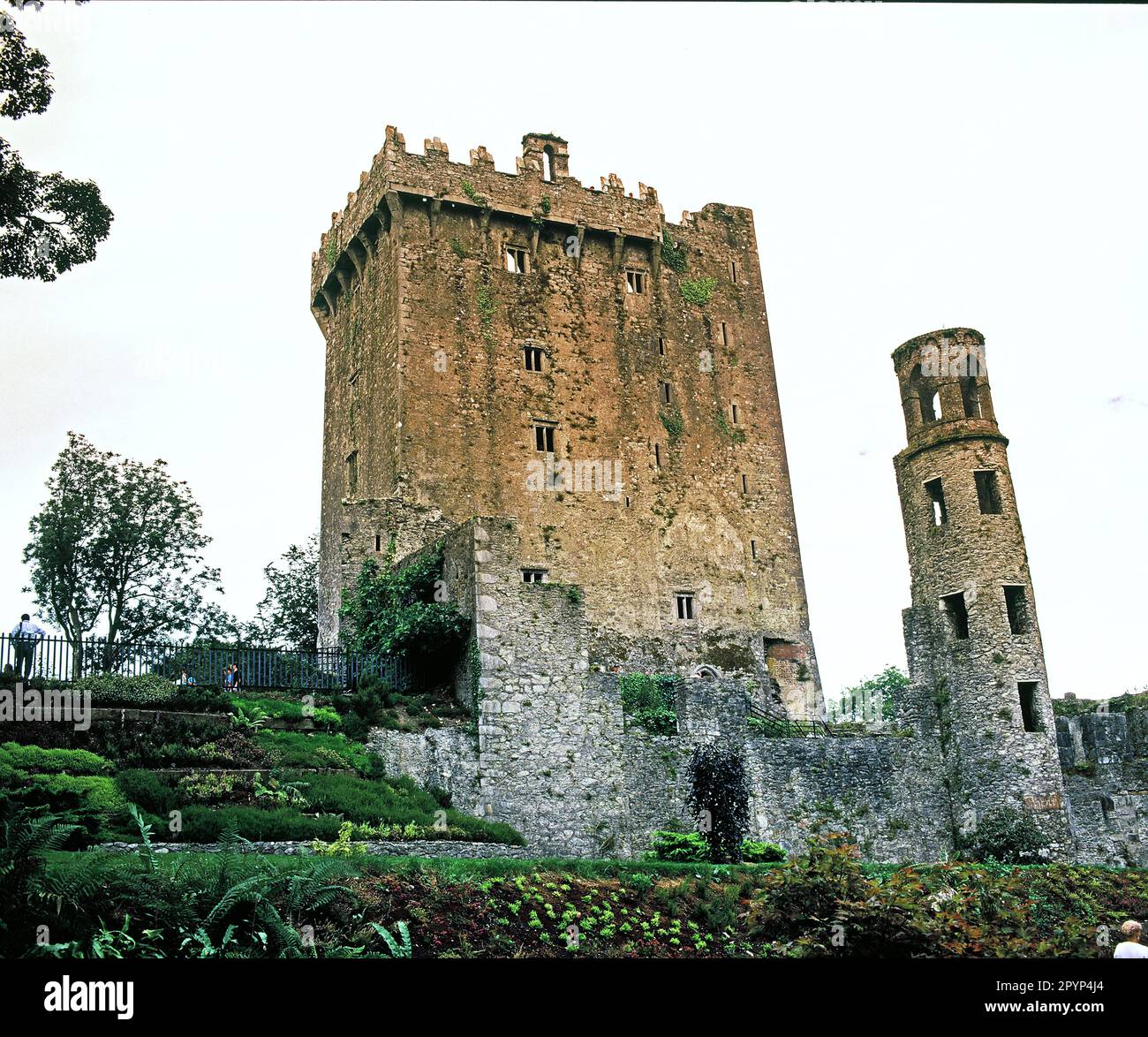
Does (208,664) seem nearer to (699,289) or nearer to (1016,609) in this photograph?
(1016,609)

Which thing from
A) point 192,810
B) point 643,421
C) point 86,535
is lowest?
point 192,810

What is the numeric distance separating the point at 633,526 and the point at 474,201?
12.5 meters

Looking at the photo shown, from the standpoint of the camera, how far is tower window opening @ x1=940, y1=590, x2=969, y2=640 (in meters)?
35.4

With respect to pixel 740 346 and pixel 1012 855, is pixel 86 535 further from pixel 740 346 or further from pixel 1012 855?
pixel 1012 855

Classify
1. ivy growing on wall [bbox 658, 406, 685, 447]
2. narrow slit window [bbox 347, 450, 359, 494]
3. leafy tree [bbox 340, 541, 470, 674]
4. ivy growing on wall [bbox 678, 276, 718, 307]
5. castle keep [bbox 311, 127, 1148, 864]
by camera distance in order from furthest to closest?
ivy growing on wall [bbox 678, 276, 718, 307] < ivy growing on wall [bbox 658, 406, 685, 447] < narrow slit window [bbox 347, 450, 359, 494] < leafy tree [bbox 340, 541, 470, 674] < castle keep [bbox 311, 127, 1148, 864]

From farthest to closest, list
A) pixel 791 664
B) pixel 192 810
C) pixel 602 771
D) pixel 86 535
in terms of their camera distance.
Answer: pixel 791 664, pixel 86 535, pixel 602 771, pixel 192 810

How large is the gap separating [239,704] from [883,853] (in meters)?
17.3

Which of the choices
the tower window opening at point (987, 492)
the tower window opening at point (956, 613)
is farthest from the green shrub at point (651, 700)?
the tower window opening at point (987, 492)

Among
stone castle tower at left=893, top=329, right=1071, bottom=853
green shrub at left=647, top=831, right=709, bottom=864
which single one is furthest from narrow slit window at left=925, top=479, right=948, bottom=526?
green shrub at left=647, top=831, right=709, bottom=864

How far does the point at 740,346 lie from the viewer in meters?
49.6

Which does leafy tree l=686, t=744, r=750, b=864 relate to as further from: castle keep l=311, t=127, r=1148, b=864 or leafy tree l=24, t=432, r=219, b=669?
leafy tree l=24, t=432, r=219, b=669

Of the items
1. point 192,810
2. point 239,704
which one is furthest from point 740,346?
point 192,810

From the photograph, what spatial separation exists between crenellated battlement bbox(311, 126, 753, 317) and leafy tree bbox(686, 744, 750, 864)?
24783mm

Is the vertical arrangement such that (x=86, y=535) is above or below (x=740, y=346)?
below
